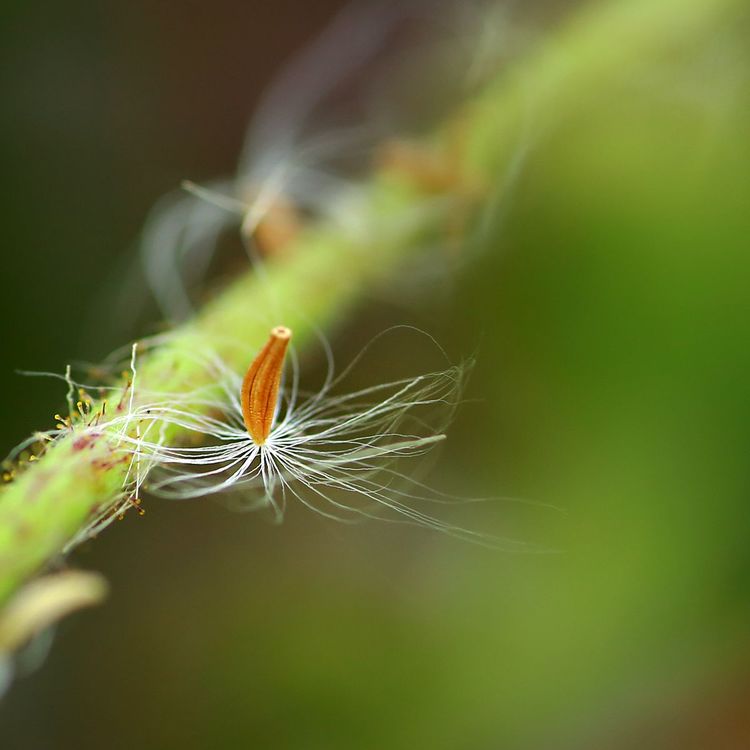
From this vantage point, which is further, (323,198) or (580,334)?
(580,334)

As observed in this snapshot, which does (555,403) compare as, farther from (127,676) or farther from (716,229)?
(127,676)

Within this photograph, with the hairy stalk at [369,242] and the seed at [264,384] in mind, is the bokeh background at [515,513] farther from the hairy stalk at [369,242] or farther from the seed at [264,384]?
the seed at [264,384]

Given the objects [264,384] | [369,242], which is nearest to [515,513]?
[369,242]

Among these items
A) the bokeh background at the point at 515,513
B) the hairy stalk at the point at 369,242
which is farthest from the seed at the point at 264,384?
the bokeh background at the point at 515,513

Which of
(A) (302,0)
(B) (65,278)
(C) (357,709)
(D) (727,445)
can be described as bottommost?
(C) (357,709)

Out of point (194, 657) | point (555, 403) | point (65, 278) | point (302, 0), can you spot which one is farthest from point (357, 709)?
point (302, 0)

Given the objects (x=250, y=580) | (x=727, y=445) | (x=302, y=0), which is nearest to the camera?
(x=727, y=445)

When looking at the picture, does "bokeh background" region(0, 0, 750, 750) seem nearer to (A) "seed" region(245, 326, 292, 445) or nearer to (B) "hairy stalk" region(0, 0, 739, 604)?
(B) "hairy stalk" region(0, 0, 739, 604)

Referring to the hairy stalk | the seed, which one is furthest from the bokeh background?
the seed
